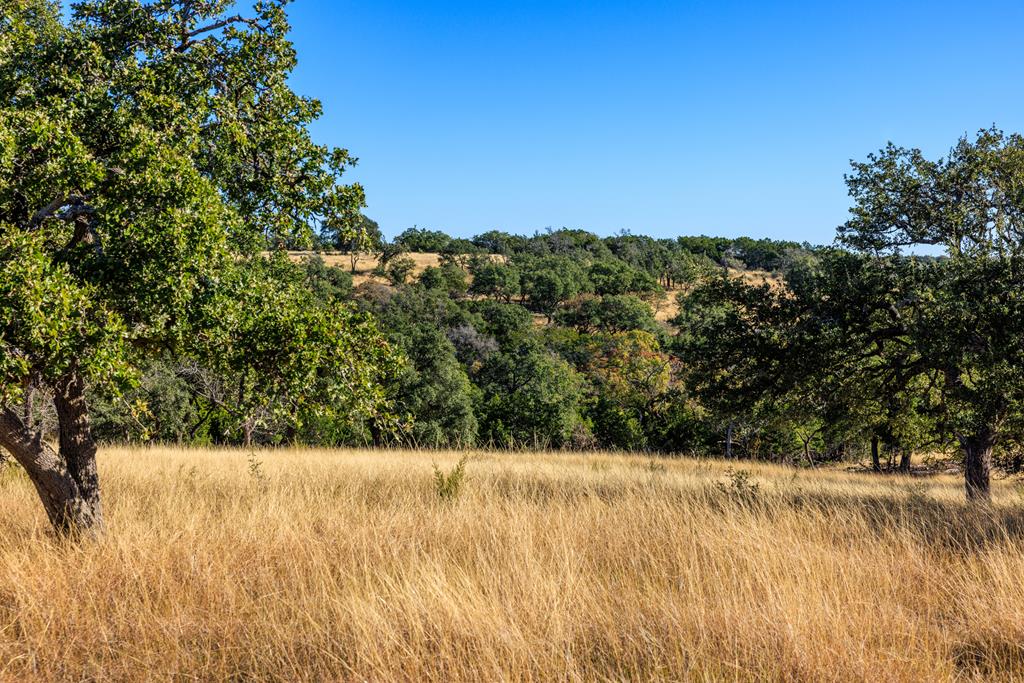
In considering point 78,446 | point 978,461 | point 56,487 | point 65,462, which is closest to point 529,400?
point 978,461

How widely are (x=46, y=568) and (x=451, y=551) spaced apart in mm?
3315

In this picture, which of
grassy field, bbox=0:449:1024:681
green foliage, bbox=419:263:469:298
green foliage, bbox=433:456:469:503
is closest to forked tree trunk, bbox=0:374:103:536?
grassy field, bbox=0:449:1024:681

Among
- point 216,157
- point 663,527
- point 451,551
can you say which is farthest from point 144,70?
point 663,527

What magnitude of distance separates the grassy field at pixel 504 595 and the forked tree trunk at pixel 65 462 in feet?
1.13

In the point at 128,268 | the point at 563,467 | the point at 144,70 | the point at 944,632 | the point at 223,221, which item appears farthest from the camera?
the point at 563,467

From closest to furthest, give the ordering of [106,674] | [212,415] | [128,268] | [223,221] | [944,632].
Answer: [106,674], [944,632], [128,268], [223,221], [212,415]

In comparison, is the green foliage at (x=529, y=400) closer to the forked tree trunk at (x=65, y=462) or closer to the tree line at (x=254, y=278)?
the tree line at (x=254, y=278)

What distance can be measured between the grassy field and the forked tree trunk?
34cm

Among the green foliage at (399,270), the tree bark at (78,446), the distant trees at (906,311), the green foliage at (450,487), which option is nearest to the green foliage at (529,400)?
the distant trees at (906,311)

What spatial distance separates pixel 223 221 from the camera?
5.91 m

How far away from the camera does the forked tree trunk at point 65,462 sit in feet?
20.6

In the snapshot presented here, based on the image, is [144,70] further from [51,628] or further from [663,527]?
[663,527]

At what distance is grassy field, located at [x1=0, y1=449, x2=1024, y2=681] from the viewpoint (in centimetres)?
388

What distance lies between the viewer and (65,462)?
6.92 m
